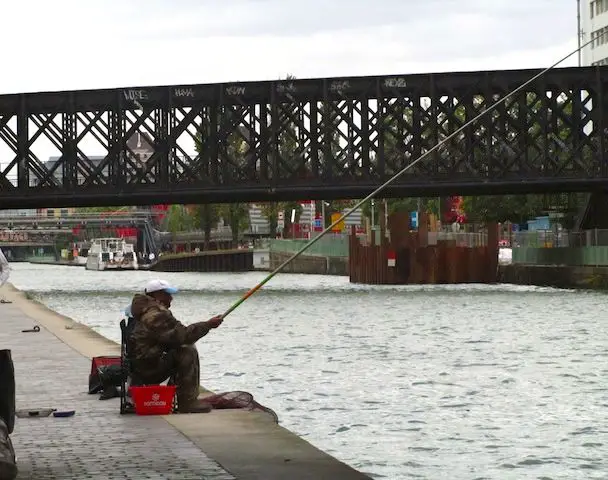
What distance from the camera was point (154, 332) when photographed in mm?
17188

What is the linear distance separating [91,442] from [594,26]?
5791 inches

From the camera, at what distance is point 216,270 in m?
152

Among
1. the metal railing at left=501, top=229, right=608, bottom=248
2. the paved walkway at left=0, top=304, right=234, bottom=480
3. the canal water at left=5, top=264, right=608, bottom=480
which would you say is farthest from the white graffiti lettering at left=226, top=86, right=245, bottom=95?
the paved walkway at left=0, top=304, right=234, bottom=480

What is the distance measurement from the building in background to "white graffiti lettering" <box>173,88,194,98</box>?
76173 millimetres

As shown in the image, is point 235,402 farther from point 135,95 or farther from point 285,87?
point 135,95

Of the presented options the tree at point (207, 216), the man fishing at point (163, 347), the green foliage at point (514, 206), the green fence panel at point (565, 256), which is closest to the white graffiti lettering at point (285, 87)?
the green fence panel at point (565, 256)

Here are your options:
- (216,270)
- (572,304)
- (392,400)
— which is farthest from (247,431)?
(216,270)

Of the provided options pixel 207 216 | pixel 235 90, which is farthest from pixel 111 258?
pixel 235 90

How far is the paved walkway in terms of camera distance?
13586 millimetres

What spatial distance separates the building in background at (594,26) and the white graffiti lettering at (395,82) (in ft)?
243

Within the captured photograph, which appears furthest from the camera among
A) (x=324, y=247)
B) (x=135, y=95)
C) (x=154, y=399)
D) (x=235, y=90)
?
(x=324, y=247)

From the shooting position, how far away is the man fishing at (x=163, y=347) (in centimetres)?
1717

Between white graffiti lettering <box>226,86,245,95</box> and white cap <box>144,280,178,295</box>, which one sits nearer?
white cap <box>144,280,178,295</box>

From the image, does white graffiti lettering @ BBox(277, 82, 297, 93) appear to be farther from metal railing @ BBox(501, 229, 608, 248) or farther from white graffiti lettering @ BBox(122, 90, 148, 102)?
metal railing @ BBox(501, 229, 608, 248)
